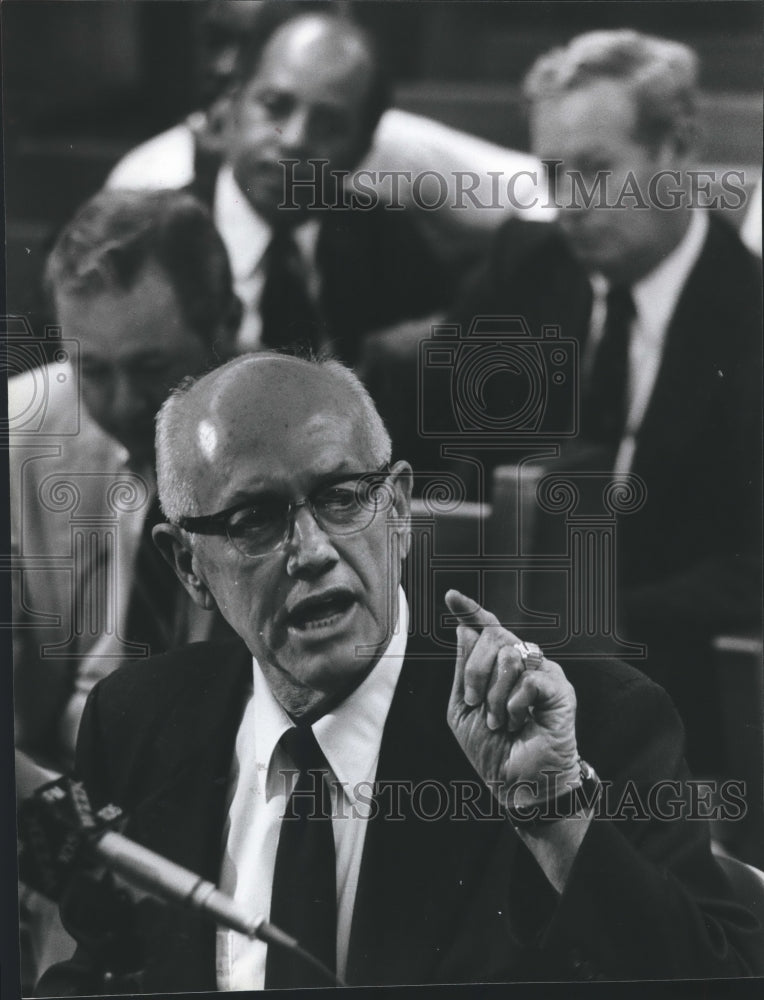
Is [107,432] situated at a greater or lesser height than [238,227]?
lesser

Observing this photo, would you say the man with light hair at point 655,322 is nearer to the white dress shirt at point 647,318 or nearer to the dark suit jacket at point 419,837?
the white dress shirt at point 647,318

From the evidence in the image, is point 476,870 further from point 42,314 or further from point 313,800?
point 42,314

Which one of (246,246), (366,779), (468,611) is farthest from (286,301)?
(366,779)

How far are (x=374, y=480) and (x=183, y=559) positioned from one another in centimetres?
57

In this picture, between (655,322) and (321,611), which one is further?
(655,322)

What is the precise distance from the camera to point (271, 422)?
3.21 metres

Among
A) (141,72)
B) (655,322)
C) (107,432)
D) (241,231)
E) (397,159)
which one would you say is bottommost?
(107,432)

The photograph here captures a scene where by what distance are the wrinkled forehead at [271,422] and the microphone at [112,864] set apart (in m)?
0.99

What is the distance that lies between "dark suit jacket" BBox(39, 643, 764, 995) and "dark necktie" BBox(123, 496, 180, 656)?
0.07m

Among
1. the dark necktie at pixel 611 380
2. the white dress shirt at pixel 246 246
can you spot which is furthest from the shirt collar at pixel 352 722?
the white dress shirt at pixel 246 246

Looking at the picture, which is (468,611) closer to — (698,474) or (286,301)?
(698,474)

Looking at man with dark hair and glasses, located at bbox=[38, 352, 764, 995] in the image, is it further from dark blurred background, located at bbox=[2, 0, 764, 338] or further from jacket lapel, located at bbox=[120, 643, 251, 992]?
dark blurred background, located at bbox=[2, 0, 764, 338]

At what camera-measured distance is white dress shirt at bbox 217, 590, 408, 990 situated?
3293 mm

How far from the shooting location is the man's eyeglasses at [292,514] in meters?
3.19
